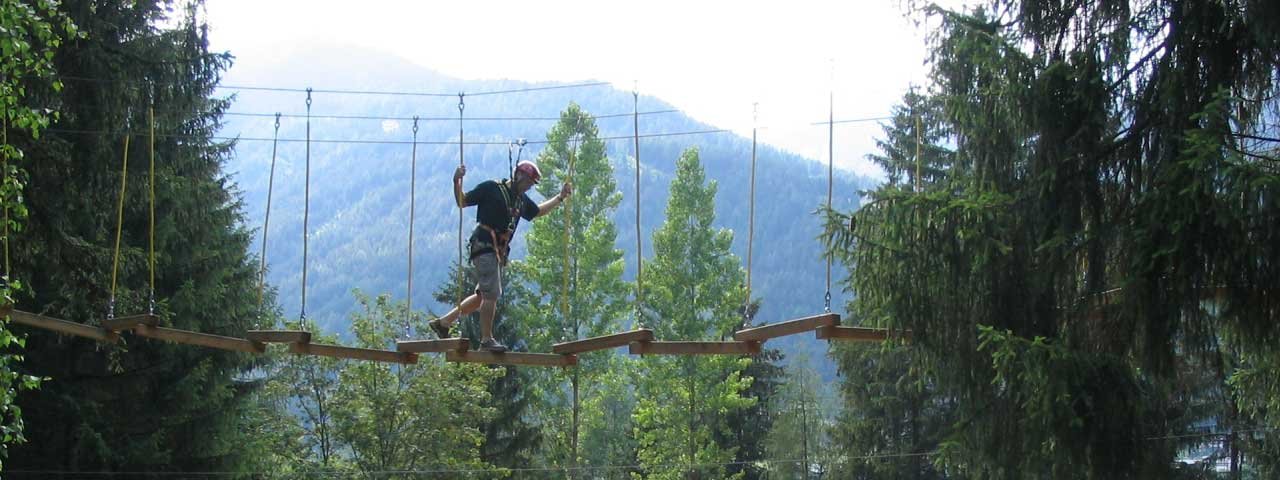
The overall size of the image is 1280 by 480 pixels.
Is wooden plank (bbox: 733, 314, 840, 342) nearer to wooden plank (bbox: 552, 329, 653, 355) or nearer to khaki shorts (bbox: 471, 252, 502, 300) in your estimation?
wooden plank (bbox: 552, 329, 653, 355)

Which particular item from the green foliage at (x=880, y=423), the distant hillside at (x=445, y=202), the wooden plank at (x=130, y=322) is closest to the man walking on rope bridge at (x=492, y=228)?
the wooden plank at (x=130, y=322)

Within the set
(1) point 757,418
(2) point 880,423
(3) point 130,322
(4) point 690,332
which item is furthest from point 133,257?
(1) point 757,418

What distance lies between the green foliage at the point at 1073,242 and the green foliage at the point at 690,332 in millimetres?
19448

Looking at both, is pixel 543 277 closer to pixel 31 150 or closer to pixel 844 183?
pixel 31 150

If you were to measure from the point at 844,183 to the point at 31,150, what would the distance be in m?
129

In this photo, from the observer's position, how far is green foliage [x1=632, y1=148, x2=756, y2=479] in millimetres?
29125

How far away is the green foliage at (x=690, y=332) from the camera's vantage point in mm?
29125

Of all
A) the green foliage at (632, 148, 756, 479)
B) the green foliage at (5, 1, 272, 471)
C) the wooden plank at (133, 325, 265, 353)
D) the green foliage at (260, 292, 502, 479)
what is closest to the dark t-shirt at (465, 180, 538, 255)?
the wooden plank at (133, 325, 265, 353)

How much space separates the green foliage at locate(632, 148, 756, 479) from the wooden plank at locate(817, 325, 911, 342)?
1932cm

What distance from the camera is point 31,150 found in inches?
419

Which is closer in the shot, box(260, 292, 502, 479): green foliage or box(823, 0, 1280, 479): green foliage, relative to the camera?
box(823, 0, 1280, 479): green foliage

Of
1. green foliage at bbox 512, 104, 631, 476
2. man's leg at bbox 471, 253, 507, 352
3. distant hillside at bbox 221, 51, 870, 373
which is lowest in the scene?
man's leg at bbox 471, 253, 507, 352

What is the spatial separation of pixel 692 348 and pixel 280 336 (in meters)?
3.05

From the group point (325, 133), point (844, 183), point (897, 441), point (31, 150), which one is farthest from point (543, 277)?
point (325, 133)
